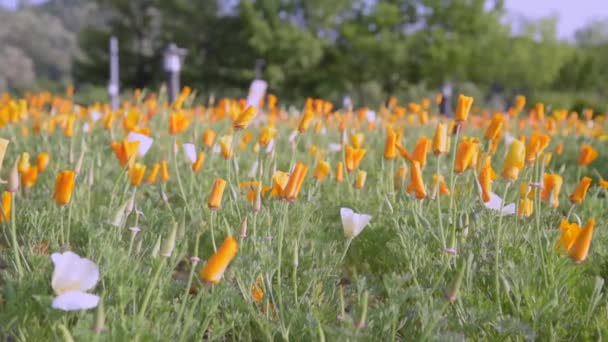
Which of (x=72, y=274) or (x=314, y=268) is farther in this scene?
(x=314, y=268)

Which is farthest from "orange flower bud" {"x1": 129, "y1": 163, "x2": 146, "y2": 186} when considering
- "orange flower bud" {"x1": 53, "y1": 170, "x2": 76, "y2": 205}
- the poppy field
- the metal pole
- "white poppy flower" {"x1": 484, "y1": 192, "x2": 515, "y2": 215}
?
the metal pole

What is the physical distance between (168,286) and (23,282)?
0.32 meters

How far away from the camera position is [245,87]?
32625mm

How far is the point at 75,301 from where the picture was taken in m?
1.26

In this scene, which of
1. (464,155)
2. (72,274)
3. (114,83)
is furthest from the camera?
(114,83)

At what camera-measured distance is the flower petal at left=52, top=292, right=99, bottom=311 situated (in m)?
1.24

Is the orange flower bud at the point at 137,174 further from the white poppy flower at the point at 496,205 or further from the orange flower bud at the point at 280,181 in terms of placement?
the white poppy flower at the point at 496,205

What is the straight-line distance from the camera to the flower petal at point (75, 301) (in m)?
1.24

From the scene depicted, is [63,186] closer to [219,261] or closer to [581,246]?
[219,261]

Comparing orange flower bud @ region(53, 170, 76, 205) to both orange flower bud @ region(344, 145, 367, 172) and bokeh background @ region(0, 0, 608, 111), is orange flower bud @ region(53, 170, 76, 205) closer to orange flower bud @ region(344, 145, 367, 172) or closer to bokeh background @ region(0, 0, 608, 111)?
orange flower bud @ region(344, 145, 367, 172)

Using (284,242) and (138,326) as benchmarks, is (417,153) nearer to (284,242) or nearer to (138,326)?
(284,242)

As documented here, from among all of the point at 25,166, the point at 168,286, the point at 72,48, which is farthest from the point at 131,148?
the point at 72,48

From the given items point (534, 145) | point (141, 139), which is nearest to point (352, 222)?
point (534, 145)

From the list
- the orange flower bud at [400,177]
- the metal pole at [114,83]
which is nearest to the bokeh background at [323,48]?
the metal pole at [114,83]
